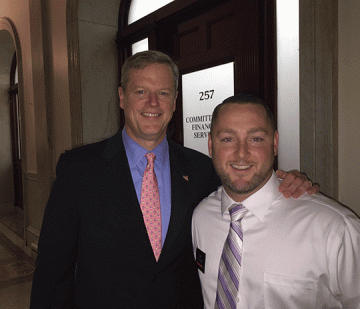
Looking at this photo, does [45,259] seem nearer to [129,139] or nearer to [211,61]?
[129,139]

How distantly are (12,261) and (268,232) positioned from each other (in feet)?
13.0

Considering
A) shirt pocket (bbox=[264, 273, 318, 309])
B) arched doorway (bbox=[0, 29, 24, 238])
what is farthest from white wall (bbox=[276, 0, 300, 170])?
arched doorway (bbox=[0, 29, 24, 238])

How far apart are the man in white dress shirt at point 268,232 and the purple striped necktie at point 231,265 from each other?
2 cm

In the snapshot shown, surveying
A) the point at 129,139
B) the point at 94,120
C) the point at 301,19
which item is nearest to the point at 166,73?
the point at 129,139

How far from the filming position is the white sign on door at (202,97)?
93.3 inches

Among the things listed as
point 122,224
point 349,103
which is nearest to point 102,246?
point 122,224

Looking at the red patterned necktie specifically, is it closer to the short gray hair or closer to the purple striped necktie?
the purple striped necktie

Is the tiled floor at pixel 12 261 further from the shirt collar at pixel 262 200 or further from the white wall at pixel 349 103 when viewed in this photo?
the white wall at pixel 349 103

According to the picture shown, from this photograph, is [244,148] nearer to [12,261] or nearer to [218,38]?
[218,38]

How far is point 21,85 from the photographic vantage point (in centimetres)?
457

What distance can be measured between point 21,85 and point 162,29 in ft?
9.30

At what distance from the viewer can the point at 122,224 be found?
129 centimetres

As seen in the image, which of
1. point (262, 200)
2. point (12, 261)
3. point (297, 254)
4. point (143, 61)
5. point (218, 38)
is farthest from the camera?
point (12, 261)

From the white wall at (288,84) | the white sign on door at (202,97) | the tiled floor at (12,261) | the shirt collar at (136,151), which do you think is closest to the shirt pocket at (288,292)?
the shirt collar at (136,151)
